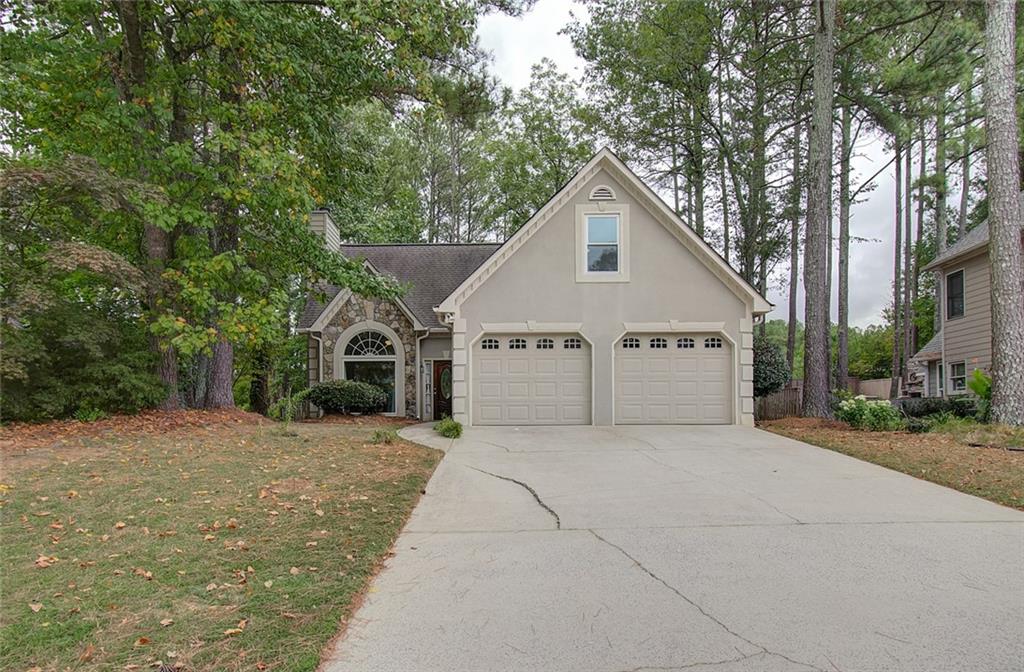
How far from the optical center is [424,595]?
3949mm

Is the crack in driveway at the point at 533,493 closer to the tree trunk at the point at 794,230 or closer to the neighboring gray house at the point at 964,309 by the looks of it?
the tree trunk at the point at 794,230

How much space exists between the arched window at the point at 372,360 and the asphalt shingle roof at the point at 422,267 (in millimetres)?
1362

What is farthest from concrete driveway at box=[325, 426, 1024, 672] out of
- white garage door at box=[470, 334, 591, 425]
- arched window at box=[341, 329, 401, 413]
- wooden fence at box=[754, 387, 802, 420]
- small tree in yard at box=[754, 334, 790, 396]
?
arched window at box=[341, 329, 401, 413]

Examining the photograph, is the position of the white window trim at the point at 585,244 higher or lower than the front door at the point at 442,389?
higher

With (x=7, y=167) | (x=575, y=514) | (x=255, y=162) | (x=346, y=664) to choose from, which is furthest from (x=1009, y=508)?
(x=7, y=167)

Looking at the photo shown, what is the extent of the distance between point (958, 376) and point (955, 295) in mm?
2505

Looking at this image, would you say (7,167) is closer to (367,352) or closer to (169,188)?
(169,188)

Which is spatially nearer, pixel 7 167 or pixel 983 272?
pixel 7 167

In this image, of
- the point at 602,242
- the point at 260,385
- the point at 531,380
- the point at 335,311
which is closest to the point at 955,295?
the point at 602,242

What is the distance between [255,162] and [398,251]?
977cm

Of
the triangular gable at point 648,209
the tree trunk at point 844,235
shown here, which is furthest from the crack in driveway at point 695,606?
the tree trunk at point 844,235

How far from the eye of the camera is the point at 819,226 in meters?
14.5

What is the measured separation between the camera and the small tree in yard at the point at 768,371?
16078 mm

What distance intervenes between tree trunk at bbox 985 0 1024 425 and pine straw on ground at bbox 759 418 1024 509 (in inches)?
43.8
